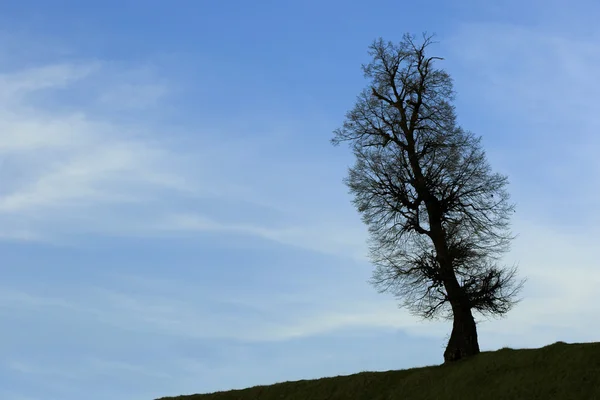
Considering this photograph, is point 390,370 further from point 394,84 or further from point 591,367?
point 394,84

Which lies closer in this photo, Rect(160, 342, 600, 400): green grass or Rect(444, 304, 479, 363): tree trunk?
Rect(160, 342, 600, 400): green grass

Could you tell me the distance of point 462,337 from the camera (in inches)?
1578

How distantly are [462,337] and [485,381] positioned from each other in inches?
198

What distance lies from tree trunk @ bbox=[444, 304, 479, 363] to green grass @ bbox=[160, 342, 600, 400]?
0.93 metres

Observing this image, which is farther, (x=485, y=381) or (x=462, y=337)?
(x=462, y=337)

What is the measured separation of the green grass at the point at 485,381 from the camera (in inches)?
1284

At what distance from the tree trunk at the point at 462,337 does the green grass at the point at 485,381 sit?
3.05 feet

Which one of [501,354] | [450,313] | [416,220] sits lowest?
[501,354]

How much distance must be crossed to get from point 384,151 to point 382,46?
662cm

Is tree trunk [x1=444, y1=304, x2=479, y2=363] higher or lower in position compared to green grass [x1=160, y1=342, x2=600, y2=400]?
higher

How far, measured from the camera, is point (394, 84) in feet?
145

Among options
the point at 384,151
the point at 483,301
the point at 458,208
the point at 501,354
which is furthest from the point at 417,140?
the point at 501,354

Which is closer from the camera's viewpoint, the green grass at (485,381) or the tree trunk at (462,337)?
the green grass at (485,381)

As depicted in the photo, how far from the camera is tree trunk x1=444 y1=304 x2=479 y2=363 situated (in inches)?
1572
